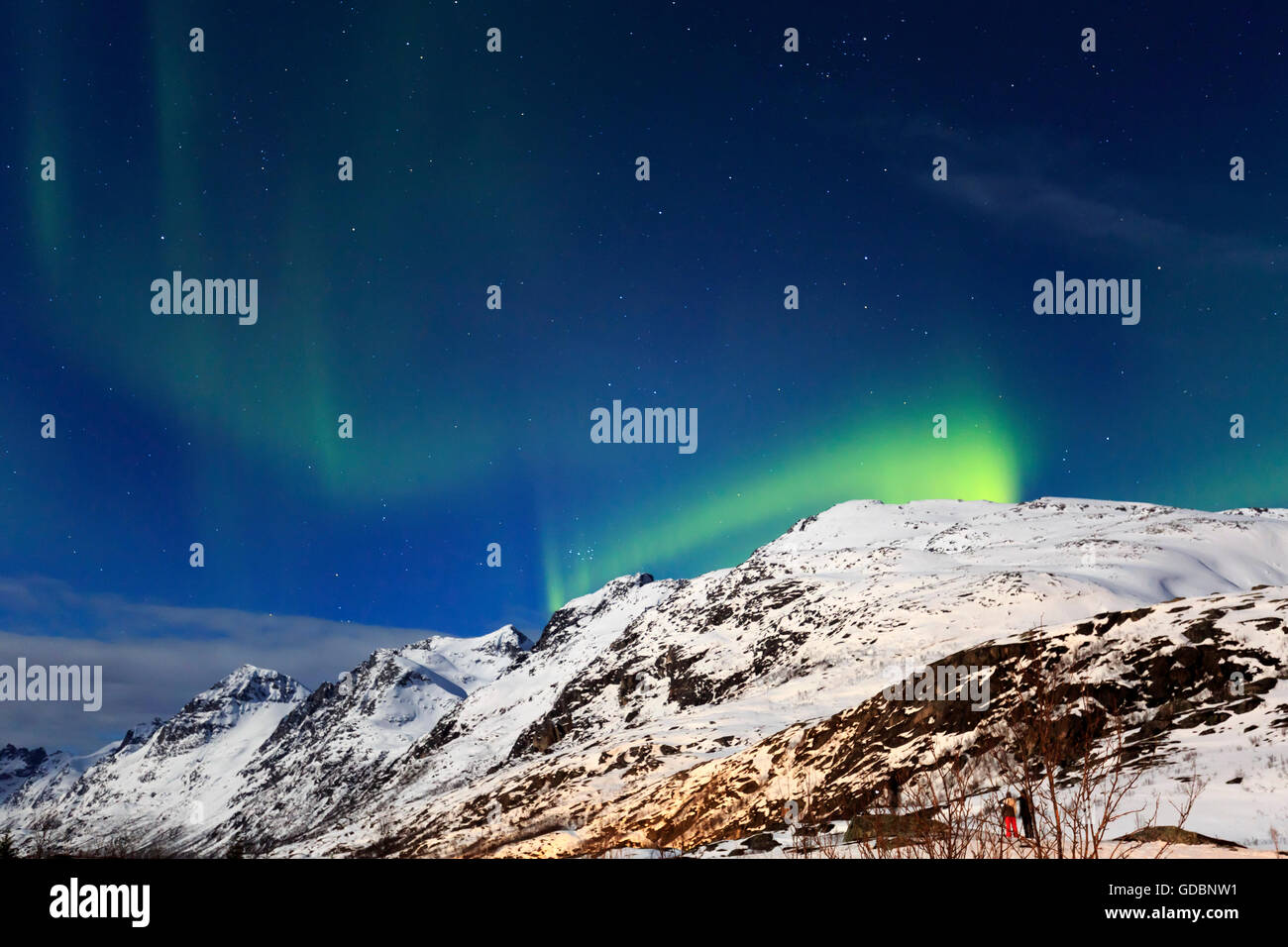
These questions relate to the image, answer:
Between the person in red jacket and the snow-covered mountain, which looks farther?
the snow-covered mountain

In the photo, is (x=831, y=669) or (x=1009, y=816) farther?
(x=831, y=669)

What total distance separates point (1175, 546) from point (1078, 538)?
77.5ft

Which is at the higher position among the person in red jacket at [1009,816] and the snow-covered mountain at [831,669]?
the person in red jacket at [1009,816]

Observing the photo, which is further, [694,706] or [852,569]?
[852,569]

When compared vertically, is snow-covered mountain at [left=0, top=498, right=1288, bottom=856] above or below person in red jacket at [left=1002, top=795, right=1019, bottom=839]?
below

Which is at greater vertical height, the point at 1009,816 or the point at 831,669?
the point at 1009,816

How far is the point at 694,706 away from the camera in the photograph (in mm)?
147750

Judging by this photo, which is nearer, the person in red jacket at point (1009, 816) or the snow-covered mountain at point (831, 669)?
the person in red jacket at point (1009, 816)
